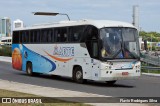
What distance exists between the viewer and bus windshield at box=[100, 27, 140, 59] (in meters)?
20.3

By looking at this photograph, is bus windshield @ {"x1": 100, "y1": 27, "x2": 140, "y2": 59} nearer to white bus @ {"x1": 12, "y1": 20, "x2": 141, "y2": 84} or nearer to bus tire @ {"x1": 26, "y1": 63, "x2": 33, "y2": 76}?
white bus @ {"x1": 12, "y1": 20, "x2": 141, "y2": 84}

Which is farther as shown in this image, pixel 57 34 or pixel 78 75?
pixel 57 34

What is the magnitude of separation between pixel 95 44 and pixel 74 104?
30.7 ft

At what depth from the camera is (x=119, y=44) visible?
20.5m

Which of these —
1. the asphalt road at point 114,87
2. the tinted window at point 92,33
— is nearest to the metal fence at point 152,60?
the asphalt road at point 114,87

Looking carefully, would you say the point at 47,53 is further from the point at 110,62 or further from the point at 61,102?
the point at 61,102

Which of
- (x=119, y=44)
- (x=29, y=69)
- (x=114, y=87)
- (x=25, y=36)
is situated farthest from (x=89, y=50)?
(x=25, y=36)

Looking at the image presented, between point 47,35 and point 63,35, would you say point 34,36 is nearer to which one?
point 47,35

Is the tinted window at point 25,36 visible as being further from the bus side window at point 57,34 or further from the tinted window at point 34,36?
the bus side window at point 57,34

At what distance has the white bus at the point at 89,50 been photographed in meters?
20.3

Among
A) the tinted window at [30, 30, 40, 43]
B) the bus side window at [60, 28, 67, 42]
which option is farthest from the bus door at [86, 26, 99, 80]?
the tinted window at [30, 30, 40, 43]

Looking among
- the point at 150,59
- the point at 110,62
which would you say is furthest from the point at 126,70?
the point at 150,59

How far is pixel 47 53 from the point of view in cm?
2569

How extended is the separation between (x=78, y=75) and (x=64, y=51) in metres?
2.00
